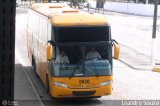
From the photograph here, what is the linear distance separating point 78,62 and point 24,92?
3227mm

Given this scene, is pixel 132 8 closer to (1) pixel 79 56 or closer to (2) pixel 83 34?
(2) pixel 83 34

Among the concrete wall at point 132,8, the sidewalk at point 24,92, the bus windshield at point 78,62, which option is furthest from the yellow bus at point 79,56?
the concrete wall at point 132,8

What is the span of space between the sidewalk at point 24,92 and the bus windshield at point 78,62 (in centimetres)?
137

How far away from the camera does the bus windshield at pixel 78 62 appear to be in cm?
1227

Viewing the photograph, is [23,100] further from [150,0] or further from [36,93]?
[150,0]

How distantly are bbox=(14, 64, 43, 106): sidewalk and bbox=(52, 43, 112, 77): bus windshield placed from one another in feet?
4.49

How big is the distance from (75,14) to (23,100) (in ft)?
10.4

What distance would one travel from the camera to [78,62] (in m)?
12.3

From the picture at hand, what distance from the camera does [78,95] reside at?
40.3 feet

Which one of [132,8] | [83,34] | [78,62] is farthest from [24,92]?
[132,8]

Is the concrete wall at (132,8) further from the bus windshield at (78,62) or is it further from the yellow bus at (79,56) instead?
the bus windshield at (78,62)

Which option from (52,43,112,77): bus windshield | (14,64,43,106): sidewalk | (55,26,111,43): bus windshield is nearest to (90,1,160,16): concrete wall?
(14,64,43,106): sidewalk
